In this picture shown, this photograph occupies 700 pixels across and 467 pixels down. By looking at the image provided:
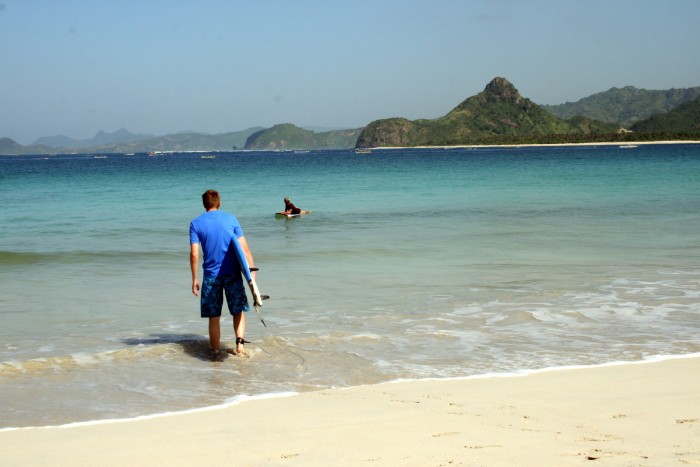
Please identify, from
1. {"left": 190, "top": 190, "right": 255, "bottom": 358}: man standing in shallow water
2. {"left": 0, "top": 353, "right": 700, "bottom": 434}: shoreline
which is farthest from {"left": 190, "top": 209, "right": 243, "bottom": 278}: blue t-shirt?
{"left": 0, "top": 353, "right": 700, "bottom": 434}: shoreline

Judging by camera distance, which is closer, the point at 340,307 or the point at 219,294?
the point at 219,294

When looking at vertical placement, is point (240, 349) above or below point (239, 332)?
below

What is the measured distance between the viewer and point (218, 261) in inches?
332

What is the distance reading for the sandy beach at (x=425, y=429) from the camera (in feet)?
16.3

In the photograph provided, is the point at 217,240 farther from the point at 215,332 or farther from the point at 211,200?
the point at 215,332

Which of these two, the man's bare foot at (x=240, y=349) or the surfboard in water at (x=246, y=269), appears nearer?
the surfboard in water at (x=246, y=269)

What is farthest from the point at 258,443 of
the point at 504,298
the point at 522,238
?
the point at 522,238

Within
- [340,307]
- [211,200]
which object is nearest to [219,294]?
[211,200]

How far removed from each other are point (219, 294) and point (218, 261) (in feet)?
1.18

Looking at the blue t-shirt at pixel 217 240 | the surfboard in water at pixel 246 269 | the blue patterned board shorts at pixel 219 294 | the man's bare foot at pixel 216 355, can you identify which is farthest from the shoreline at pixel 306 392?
the blue t-shirt at pixel 217 240

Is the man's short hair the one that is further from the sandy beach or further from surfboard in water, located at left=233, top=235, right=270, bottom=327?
the sandy beach

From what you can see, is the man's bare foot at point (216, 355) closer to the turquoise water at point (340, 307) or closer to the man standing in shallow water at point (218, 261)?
the turquoise water at point (340, 307)

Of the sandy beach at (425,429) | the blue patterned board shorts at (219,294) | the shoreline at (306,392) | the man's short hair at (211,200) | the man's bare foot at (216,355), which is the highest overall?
the man's short hair at (211,200)

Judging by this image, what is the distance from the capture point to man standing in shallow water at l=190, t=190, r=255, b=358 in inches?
331
